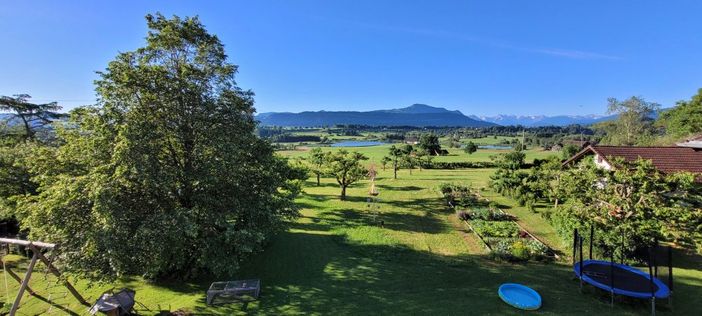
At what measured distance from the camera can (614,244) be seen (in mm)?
14359

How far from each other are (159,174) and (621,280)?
1841 centimetres

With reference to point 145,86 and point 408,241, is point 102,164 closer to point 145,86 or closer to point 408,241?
point 145,86

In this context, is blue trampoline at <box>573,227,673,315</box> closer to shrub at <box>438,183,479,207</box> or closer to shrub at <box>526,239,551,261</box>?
shrub at <box>526,239,551,261</box>

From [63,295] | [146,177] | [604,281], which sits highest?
[146,177]

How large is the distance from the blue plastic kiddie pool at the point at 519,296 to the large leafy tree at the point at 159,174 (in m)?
9.58

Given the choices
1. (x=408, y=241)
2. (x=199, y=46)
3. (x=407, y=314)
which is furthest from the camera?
(x=408, y=241)

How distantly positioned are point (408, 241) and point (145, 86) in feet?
53.5

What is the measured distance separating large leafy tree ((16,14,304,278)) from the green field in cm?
202

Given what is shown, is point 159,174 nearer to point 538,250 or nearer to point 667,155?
point 538,250

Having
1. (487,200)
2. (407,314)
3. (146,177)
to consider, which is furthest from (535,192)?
(146,177)

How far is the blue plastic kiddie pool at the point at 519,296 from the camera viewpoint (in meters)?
11.4

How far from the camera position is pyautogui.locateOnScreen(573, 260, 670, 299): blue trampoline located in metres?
11.4

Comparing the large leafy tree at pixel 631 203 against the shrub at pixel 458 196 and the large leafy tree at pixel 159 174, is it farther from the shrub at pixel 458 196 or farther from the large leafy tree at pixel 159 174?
the shrub at pixel 458 196

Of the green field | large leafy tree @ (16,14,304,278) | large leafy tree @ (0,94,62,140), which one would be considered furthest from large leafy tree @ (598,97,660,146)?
large leafy tree @ (0,94,62,140)
